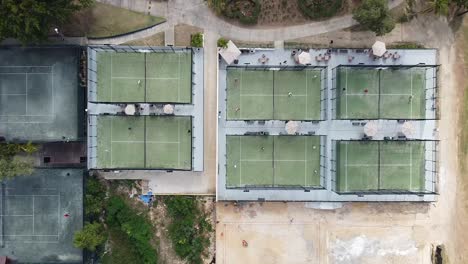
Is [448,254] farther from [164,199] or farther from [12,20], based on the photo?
[12,20]

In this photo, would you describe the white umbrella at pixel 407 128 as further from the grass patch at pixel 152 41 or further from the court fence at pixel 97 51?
the grass patch at pixel 152 41

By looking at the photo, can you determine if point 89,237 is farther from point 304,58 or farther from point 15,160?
point 304,58

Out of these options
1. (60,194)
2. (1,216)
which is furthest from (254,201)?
(1,216)

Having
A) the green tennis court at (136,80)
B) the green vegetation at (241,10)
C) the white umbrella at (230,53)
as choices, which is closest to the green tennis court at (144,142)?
the green tennis court at (136,80)

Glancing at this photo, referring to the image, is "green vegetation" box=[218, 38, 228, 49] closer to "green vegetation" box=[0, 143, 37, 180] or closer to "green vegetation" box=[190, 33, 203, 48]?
"green vegetation" box=[190, 33, 203, 48]

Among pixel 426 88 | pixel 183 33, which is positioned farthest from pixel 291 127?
pixel 183 33

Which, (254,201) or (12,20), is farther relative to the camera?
(254,201)
